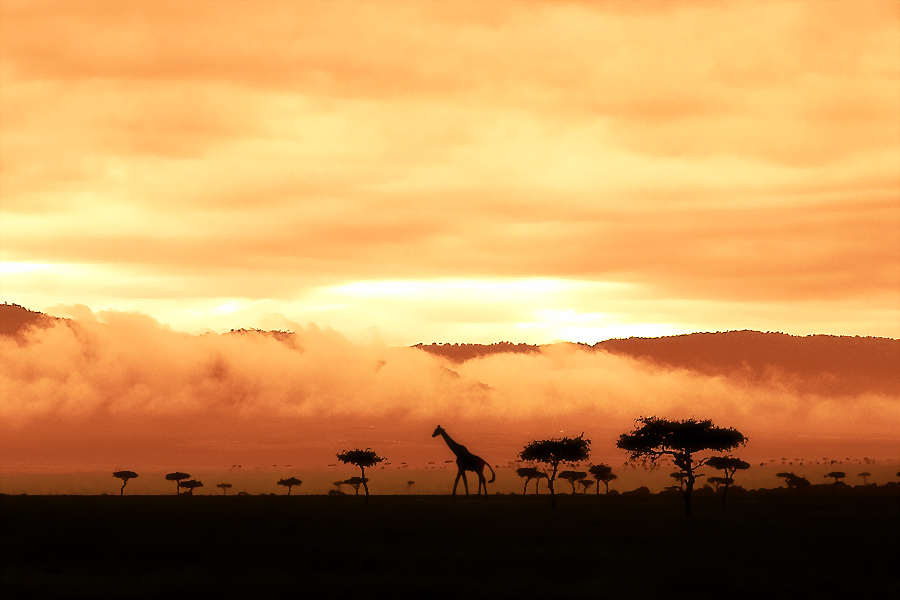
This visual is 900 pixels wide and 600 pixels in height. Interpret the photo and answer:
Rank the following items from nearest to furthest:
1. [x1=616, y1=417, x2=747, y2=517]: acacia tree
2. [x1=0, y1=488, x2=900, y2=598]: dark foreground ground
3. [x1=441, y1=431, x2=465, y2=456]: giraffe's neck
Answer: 1. [x1=0, y1=488, x2=900, y2=598]: dark foreground ground
2. [x1=616, y1=417, x2=747, y2=517]: acacia tree
3. [x1=441, y1=431, x2=465, y2=456]: giraffe's neck

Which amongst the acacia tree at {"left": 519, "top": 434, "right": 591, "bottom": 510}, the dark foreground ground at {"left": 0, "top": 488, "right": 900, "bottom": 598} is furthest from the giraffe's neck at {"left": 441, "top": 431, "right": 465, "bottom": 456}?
the dark foreground ground at {"left": 0, "top": 488, "right": 900, "bottom": 598}

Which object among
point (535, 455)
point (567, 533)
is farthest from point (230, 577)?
point (535, 455)

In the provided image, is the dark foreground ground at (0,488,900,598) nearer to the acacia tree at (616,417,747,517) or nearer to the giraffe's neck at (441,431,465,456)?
the acacia tree at (616,417,747,517)

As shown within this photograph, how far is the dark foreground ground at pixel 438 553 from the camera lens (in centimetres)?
4784

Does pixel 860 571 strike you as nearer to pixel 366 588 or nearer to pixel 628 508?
pixel 366 588

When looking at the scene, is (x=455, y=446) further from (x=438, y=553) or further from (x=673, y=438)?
(x=438, y=553)

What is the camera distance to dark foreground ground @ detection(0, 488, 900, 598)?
4784 cm

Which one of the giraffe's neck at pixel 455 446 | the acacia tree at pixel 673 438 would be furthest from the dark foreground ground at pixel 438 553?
the giraffe's neck at pixel 455 446

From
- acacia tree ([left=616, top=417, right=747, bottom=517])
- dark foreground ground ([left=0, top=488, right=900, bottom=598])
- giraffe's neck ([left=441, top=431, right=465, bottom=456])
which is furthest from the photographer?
giraffe's neck ([left=441, top=431, right=465, bottom=456])

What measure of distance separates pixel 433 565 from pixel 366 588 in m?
8.85

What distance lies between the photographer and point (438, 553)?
198 ft

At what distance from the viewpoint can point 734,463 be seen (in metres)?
167

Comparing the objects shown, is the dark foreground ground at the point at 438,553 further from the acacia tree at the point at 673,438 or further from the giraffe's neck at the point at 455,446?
the giraffe's neck at the point at 455,446

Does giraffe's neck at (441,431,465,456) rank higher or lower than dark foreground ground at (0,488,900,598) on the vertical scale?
higher
